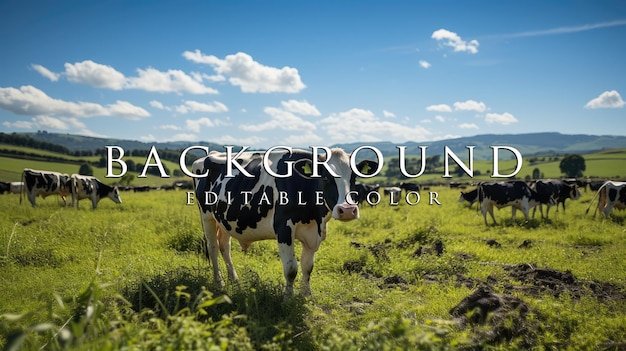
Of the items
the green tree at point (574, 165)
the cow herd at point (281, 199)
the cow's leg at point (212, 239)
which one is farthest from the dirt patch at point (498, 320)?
the green tree at point (574, 165)

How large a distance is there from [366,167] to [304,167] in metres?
0.98

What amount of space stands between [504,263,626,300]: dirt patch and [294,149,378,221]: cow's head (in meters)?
3.75

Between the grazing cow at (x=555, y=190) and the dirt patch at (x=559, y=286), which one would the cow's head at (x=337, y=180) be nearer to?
the dirt patch at (x=559, y=286)

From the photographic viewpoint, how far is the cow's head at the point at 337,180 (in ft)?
16.7

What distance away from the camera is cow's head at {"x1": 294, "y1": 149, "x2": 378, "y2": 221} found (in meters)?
5.10

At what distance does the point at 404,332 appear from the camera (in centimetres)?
305

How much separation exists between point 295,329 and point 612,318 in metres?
4.23

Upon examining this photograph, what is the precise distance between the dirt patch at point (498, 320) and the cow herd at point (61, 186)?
64.9 feet

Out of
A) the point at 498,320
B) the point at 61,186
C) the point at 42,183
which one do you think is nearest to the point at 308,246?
the point at 498,320

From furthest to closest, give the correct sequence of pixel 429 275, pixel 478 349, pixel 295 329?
pixel 429 275, pixel 295 329, pixel 478 349

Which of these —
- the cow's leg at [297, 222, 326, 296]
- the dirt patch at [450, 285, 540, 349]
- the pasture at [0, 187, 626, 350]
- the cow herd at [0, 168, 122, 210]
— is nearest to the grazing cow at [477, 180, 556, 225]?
the pasture at [0, 187, 626, 350]

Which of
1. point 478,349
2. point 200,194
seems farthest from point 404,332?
point 200,194

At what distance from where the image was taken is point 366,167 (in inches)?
241

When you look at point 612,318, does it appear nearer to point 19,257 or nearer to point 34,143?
point 19,257
